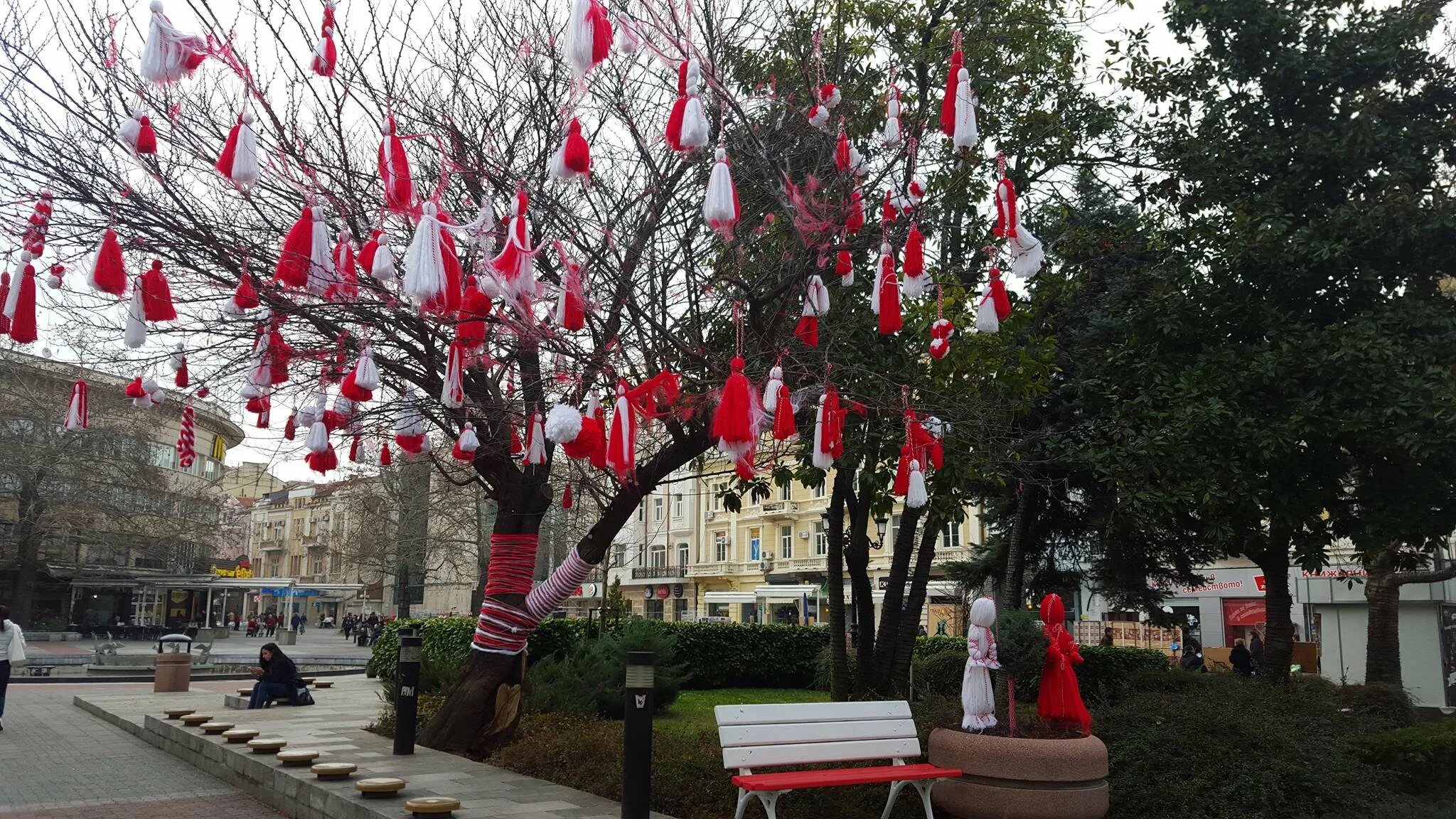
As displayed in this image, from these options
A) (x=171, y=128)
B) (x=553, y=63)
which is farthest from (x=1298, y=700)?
(x=171, y=128)

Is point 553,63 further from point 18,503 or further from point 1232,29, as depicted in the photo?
point 18,503

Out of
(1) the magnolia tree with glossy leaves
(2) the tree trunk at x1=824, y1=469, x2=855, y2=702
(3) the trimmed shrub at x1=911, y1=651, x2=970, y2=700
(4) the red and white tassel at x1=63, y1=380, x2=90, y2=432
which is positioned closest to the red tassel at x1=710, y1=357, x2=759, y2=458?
(1) the magnolia tree with glossy leaves

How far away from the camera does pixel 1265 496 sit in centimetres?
1100

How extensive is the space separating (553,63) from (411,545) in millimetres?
31039

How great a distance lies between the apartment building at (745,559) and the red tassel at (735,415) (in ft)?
101

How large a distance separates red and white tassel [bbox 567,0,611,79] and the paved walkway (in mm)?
5971

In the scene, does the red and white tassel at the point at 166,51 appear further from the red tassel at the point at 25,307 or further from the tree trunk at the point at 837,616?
the tree trunk at the point at 837,616

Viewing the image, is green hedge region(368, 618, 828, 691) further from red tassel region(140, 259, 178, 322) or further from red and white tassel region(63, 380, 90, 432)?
red tassel region(140, 259, 178, 322)

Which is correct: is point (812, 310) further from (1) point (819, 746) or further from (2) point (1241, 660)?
(2) point (1241, 660)

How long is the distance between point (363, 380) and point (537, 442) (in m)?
1.54

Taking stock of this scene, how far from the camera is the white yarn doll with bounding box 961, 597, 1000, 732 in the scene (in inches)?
281

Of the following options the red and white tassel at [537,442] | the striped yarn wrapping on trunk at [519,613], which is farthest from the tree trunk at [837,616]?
the red and white tassel at [537,442]

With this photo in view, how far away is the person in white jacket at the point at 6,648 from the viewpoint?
483 inches

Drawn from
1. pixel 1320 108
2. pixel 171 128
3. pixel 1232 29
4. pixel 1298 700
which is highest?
pixel 1232 29
